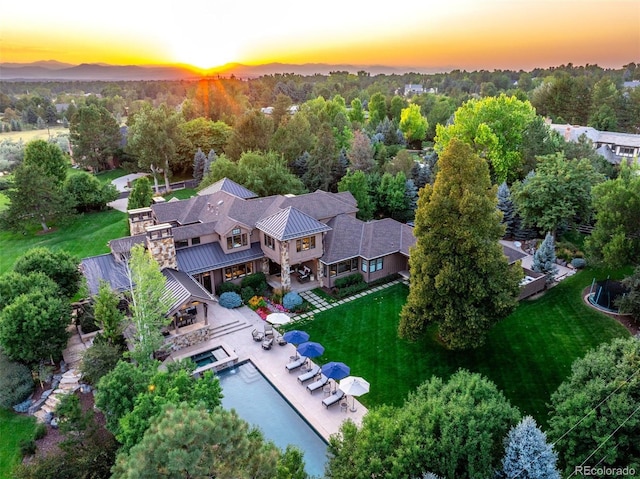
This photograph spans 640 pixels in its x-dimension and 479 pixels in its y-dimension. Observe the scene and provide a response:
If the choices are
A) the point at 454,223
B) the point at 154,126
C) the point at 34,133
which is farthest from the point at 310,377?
the point at 34,133

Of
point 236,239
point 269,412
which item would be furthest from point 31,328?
point 236,239

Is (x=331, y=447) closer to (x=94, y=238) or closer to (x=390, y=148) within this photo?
(x=94, y=238)

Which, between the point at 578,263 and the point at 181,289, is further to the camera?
the point at 578,263

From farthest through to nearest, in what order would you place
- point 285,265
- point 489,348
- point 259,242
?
point 259,242
point 285,265
point 489,348

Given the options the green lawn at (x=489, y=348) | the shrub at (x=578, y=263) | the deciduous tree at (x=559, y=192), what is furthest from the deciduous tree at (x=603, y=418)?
the deciduous tree at (x=559, y=192)

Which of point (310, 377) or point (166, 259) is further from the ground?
point (166, 259)

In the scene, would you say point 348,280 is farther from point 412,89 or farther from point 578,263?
point 412,89
